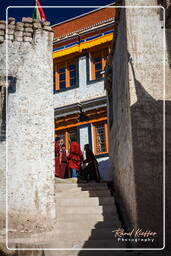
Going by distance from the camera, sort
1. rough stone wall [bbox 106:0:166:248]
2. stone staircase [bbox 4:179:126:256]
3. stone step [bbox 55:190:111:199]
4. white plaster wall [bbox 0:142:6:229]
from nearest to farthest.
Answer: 1. rough stone wall [bbox 106:0:166:248]
2. stone staircase [bbox 4:179:126:256]
3. white plaster wall [bbox 0:142:6:229]
4. stone step [bbox 55:190:111:199]

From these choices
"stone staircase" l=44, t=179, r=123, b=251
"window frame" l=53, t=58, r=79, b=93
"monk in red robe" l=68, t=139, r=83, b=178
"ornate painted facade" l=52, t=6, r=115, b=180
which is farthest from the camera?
"window frame" l=53, t=58, r=79, b=93

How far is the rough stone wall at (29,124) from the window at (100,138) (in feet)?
22.8

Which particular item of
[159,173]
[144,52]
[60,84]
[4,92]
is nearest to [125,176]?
[159,173]

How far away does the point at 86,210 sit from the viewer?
8.88m

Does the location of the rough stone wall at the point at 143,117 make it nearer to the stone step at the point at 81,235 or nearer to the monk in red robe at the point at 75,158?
the stone step at the point at 81,235

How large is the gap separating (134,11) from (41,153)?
12.2 ft

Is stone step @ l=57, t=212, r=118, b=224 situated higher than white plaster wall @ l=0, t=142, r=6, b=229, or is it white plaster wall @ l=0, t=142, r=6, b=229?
white plaster wall @ l=0, t=142, r=6, b=229

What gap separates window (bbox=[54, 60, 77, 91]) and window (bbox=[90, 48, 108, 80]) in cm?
93

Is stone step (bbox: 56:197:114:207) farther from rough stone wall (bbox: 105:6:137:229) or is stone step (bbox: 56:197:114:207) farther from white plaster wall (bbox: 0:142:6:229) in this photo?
white plaster wall (bbox: 0:142:6:229)

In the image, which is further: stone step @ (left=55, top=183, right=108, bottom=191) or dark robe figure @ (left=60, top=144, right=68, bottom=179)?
dark robe figure @ (left=60, top=144, right=68, bottom=179)

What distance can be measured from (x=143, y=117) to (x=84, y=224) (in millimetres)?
2646

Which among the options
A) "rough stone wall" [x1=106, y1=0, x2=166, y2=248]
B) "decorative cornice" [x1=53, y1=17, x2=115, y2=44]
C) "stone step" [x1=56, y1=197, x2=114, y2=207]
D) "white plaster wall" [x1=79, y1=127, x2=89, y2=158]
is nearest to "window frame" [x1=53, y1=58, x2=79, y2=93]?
"decorative cornice" [x1=53, y1=17, x2=115, y2=44]

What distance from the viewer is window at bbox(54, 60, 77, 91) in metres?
17.3

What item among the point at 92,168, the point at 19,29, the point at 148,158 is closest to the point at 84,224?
the point at 148,158
